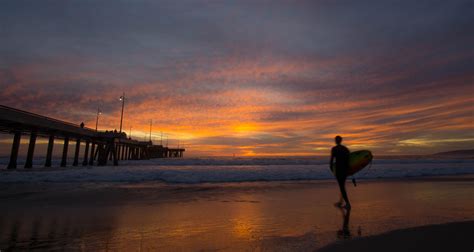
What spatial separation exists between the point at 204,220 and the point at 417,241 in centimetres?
389

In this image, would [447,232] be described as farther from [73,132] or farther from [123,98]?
[123,98]

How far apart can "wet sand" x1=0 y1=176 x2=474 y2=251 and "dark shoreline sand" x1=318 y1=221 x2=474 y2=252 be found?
8.0 inches

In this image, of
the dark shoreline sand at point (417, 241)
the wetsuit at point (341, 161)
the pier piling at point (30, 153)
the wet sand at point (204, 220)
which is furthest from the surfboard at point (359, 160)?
the pier piling at point (30, 153)

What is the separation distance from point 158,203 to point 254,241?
4562 mm

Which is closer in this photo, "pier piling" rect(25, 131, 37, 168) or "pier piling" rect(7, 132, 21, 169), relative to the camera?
"pier piling" rect(7, 132, 21, 169)

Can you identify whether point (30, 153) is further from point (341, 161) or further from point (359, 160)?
point (341, 161)

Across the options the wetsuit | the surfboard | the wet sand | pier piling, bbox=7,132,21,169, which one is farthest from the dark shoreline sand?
pier piling, bbox=7,132,21,169

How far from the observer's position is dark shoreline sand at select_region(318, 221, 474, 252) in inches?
157

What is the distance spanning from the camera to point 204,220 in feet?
20.1

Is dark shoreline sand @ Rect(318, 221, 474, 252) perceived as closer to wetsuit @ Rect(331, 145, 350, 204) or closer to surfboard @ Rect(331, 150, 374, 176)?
wetsuit @ Rect(331, 145, 350, 204)

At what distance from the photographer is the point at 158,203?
830cm

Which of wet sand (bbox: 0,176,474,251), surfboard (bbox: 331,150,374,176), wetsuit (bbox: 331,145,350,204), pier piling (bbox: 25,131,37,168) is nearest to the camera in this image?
wet sand (bbox: 0,176,474,251)

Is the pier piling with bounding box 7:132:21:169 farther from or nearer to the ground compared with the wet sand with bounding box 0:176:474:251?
farther from the ground

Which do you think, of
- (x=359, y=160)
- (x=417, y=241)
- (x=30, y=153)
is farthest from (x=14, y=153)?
(x=417, y=241)
